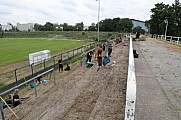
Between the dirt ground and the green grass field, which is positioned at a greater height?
the dirt ground

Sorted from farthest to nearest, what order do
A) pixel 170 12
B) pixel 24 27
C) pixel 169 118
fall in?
pixel 24 27 < pixel 170 12 < pixel 169 118

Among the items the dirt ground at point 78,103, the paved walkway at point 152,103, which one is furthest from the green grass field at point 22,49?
the paved walkway at point 152,103

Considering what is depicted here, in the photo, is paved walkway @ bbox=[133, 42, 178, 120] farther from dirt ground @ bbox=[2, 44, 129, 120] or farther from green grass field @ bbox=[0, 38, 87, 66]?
green grass field @ bbox=[0, 38, 87, 66]

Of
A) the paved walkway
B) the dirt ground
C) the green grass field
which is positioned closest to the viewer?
the paved walkway

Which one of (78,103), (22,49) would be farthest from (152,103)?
(22,49)

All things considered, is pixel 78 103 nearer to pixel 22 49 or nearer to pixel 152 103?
pixel 152 103

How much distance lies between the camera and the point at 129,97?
8.93ft

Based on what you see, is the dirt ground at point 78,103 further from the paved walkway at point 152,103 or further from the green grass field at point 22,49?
the green grass field at point 22,49

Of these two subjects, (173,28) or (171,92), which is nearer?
(171,92)

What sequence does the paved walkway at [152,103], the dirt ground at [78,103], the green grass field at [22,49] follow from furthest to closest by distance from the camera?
the green grass field at [22,49], the dirt ground at [78,103], the paved walkway at [152,103]

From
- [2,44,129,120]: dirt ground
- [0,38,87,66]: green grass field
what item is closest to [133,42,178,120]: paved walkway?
[2,44,129,120]: dirt ground

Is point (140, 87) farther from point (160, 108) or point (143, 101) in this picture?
point (160, 108)

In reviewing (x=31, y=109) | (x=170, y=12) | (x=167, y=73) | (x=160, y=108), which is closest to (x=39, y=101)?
(x=31, y=109)

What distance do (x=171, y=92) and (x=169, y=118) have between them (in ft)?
6.86
